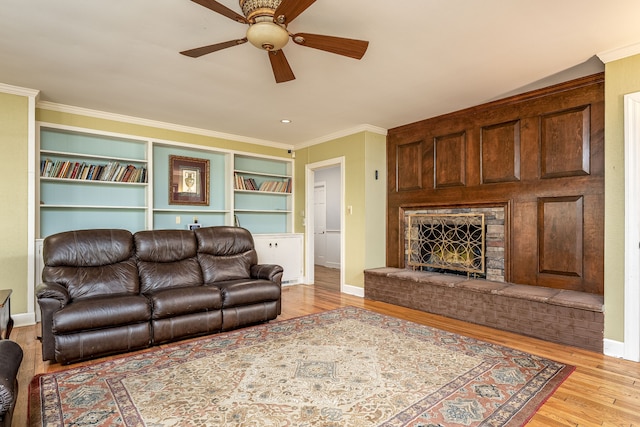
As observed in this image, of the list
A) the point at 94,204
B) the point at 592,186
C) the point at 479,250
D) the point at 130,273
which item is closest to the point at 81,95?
the point at 94,204

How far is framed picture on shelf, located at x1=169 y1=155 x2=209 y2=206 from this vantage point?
5.09m

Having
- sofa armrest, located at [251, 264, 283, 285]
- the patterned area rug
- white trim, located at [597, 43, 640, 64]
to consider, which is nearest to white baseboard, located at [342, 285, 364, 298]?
sofa armrest, located at [251, 264, 283, 285]

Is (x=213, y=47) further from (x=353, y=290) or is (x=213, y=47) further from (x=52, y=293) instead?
(x=353, y=290)

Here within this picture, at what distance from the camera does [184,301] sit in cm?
315

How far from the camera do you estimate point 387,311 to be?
4.16 metres

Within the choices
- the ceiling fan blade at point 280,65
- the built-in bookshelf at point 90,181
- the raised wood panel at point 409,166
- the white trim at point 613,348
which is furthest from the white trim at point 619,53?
the built-in bookshelf at point 90,181

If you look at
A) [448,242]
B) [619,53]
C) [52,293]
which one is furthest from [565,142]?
[52,293]

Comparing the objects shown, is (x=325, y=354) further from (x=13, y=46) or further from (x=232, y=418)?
(x=13, y=46)

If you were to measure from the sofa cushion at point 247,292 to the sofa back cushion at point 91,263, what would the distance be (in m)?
0.90

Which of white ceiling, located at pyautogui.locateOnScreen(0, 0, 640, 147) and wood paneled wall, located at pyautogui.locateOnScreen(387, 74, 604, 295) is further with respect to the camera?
wood paneled wall, located at pyautogui.locateOnScreen(387, 74, 604, 295)

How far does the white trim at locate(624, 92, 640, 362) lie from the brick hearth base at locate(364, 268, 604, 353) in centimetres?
19

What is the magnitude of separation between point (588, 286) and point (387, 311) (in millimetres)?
2070

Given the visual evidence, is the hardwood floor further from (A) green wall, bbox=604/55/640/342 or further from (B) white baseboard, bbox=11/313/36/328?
(A) green wall, bbox=604/55/640/342

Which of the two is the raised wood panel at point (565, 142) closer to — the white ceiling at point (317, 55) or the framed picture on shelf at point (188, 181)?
the white ceiling at point (317, 55)
